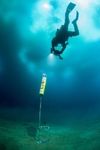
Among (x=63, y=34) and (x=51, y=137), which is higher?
(x=63, y=34)

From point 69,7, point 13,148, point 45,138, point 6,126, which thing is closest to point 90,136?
point 45,138

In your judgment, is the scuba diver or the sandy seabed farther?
the sandy seabed

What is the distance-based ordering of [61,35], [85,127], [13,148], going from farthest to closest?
[85,127], [13,148], [61,35]

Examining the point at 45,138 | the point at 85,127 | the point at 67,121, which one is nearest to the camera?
the point at 45,138

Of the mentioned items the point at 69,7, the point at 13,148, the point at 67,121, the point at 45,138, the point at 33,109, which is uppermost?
the point at 33,109

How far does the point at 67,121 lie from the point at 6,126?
7.19 metres

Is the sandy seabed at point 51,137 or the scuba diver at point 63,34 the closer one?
the scuba diver at point 63,34

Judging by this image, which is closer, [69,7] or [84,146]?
[69,7]

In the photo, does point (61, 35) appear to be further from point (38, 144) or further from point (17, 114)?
point (17, 114)

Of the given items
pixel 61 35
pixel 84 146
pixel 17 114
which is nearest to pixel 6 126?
pixel 17 114

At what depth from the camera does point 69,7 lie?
8.31 m

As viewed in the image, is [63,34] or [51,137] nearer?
[63,34]

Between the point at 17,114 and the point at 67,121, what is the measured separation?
6536 mm

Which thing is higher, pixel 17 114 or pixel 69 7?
pixel 17 114
